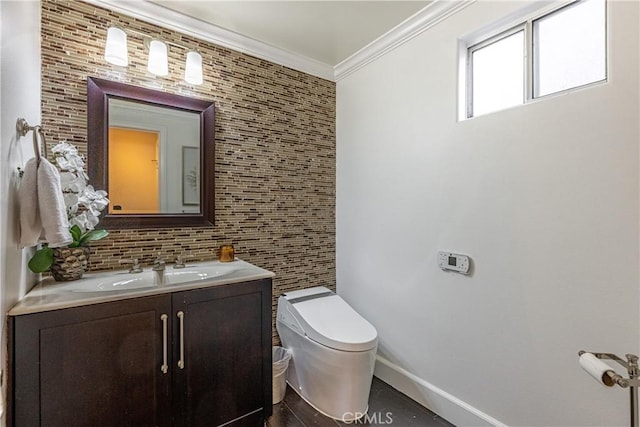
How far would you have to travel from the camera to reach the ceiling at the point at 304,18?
159 centimetres

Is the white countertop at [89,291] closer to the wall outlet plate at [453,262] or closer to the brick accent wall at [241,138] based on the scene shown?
the brick accent wall at [241,138]

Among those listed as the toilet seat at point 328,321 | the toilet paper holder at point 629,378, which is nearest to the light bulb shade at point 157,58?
the toilet seat at point 328,321

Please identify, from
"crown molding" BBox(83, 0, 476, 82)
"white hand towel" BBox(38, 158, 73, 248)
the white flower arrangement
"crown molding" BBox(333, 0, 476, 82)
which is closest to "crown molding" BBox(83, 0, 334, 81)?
"crown molding" BBox(83, 0, 476, 82)

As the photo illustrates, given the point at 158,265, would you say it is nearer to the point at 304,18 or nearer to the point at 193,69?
the point at 193,69

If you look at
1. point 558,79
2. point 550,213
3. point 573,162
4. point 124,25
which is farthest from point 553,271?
point 124,25

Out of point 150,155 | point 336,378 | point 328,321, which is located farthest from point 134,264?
point 336,378

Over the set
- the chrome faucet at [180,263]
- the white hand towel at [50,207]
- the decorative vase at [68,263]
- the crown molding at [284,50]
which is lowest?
the chrome faucet at [180,263]

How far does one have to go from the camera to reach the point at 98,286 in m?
1.28

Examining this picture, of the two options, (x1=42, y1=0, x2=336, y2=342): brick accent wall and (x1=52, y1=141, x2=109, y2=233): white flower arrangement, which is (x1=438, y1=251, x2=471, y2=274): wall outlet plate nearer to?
(x1=42, y1=0, x2=336, y2=342): brick accent wall

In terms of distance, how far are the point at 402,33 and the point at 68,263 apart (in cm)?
215

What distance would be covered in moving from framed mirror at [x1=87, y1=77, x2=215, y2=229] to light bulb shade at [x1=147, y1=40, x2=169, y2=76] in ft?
0.38

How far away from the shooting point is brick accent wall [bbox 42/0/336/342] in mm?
1430

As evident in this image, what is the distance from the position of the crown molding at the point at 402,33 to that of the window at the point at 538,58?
0.69ft

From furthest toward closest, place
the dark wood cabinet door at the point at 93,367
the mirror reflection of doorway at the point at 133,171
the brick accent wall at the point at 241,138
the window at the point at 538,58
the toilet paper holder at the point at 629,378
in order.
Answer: the mirror reflection of doorway at the point at 133,171, the brick accent wall at the point at 241,138, the window at the point at 538,58, the dark wood cabinet door at the point at 93,367, the toilet paper holder at the point at 629,378
